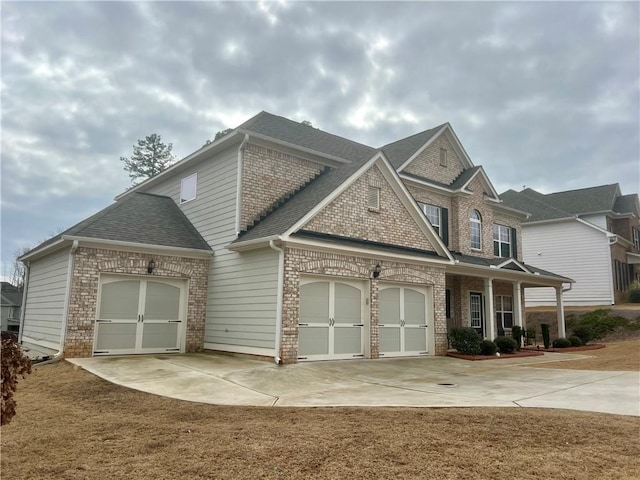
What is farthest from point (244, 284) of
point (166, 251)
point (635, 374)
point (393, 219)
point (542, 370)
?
point (635, 374)

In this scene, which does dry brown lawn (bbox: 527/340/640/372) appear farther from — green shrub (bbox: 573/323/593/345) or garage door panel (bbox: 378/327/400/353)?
green shrub (bbox: 573/323/593/345)

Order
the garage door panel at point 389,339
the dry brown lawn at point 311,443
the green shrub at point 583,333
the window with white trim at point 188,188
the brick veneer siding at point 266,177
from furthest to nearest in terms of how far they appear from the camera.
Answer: the green shrub at point 583,333, the window with white trim at point 188,188, the garage door panel at point 389,339, the brick veneer siding at point 266,177, the dry brown lawn at point 311,443

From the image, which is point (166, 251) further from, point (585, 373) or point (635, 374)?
point (635, 374)

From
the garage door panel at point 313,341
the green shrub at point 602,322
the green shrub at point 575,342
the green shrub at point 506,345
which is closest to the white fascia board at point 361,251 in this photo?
the garage door panel at point 313,341

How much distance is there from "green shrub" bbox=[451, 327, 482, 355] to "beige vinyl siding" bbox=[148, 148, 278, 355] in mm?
7275

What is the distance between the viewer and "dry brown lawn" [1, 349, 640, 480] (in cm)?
419

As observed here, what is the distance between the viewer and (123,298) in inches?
496

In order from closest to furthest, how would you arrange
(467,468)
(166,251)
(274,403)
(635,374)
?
(467,468) < (274,403) < (635,374) < (166,251)

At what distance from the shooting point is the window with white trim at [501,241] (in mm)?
22688

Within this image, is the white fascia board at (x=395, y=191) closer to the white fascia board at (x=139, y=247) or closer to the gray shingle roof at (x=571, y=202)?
the white fascia board at (x=139, y=247)

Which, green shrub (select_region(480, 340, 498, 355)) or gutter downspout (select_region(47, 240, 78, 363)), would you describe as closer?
gutter downspout (select_region(47, 240, 78, 363))

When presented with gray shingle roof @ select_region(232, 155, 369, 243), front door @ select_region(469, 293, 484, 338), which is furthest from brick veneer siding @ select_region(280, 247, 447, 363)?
front door @ select_region(469, 293, 484, 338)

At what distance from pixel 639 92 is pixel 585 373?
439 inches

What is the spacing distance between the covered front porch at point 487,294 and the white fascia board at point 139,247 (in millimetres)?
9879
